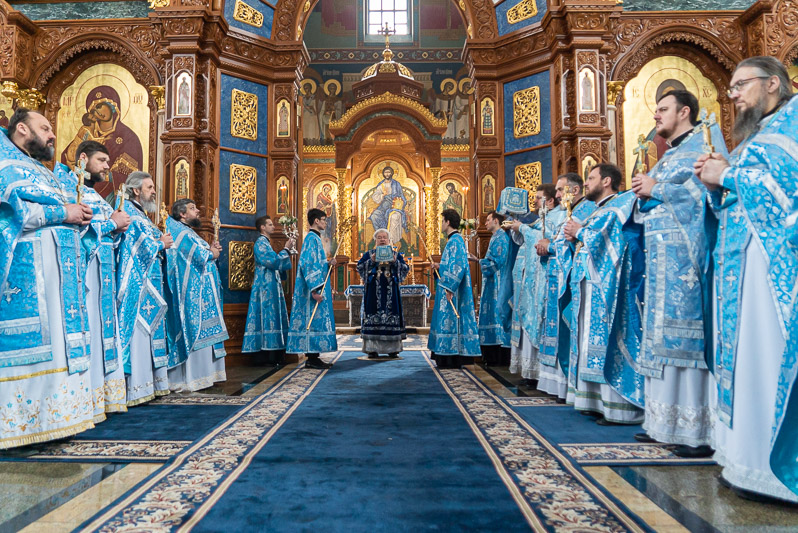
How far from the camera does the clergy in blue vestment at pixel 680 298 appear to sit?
9.72 ft

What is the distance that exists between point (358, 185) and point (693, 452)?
15.0 meters

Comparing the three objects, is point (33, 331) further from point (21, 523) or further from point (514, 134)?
point (514, 134)

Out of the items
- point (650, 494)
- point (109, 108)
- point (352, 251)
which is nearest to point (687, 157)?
point (650, 494)

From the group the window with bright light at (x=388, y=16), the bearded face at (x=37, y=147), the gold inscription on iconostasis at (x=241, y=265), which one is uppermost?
the window with bright light at (x=388, y=16)

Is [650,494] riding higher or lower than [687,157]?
lower

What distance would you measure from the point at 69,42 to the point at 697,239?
8935 mm

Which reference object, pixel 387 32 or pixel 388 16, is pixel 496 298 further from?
pixel 388 16

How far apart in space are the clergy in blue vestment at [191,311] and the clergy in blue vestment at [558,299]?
3293 millimetres

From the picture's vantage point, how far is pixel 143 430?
3525 millimetres

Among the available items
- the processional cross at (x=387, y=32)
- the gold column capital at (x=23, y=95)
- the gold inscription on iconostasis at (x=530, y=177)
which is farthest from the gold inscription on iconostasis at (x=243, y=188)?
the processional cross at (x=387, y=32)

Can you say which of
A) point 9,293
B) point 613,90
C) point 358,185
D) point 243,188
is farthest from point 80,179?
point 358,185

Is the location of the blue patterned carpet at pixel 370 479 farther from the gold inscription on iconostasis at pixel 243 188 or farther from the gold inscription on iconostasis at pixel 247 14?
the gold inscription on iconostasis at pixel 247 14

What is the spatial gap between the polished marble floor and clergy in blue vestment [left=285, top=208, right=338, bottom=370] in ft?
13.4

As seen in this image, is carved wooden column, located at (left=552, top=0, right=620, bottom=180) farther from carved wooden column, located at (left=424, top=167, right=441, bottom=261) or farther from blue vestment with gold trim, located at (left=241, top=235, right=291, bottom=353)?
carved wooden column, located at (left=424, top=167, right=441, bottom=261)
